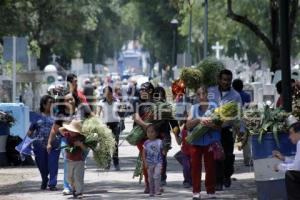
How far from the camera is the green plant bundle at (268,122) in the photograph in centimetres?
1244

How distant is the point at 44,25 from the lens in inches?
2197

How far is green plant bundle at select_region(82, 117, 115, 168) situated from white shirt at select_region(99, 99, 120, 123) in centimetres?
452

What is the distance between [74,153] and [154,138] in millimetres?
1272

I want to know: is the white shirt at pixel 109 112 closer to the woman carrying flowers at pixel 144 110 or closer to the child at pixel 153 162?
the woman carrying flowers at pixel 144 110

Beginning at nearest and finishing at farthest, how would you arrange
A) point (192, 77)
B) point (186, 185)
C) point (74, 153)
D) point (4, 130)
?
1. point (74, 153)
2. point (186, 185)
3. point (192, 77)
4. point (4, 130)

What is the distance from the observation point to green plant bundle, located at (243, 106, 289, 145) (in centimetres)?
1244

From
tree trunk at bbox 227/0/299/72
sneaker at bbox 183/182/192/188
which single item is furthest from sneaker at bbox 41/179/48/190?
tree trunk at bbox 227/0/299/72

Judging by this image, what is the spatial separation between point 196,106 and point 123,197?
179 centimetres

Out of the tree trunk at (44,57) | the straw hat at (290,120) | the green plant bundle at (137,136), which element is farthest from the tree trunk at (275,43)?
the tree trunk at (44,57)

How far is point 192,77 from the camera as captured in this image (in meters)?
16.8

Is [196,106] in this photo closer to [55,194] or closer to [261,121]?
[261,121]

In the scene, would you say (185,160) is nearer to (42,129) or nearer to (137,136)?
(137,136)

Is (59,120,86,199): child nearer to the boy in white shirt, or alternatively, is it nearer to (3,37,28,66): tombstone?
the boy in white shirt

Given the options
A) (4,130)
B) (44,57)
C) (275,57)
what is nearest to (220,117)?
(4,130)
